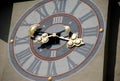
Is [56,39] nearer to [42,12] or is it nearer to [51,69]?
[51,69]

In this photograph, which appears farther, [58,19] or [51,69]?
[58,19]

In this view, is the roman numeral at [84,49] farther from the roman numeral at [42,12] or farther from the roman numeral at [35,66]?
the roman numeral at [42,12]

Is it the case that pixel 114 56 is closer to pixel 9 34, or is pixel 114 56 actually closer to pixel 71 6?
pixel 71 6

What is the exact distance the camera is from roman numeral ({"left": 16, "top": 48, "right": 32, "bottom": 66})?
25.5 ft

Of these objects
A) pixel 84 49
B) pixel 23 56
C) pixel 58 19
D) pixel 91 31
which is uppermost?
pixel 58 19

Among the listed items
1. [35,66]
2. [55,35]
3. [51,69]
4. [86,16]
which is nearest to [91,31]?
[86,16]

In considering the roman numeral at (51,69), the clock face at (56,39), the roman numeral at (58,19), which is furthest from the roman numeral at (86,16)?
the roman numeral at (51,69)

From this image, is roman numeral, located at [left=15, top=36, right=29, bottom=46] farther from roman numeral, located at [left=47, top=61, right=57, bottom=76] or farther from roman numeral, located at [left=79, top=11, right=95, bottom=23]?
roman numeral, located at [left=79, top=11, right=95, bottom=23]

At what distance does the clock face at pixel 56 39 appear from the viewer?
7.39m

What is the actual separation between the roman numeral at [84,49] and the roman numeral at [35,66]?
537 millimetres

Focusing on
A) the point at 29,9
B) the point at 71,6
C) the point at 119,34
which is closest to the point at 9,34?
the point at 29,9

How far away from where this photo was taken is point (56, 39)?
773 cm

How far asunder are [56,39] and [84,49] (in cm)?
48

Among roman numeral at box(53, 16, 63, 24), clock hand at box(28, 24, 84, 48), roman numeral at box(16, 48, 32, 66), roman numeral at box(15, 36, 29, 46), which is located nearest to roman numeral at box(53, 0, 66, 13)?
roman numeral at box(53, 16, 63, 24)
